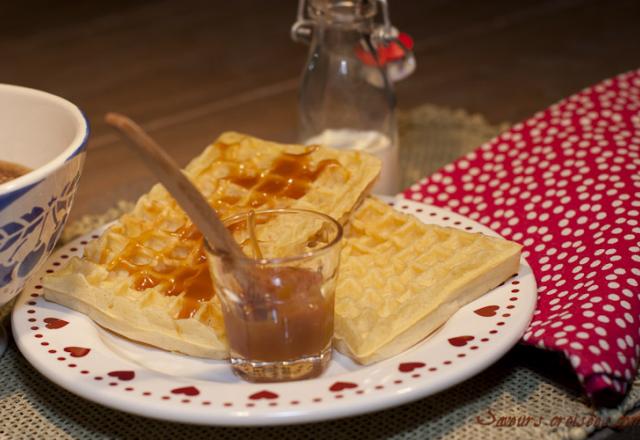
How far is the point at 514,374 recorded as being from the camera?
1.05 m

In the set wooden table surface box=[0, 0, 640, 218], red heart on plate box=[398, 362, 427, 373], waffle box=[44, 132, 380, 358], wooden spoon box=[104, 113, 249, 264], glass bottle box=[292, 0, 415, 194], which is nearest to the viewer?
wooden spoon box=[104, 113, 249, 264]

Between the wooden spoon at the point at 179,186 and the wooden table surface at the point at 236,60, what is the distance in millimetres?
658

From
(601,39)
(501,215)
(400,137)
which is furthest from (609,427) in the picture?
(601,39)

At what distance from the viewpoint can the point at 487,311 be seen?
1035mm

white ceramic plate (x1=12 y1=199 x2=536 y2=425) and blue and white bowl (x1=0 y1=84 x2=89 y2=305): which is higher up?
blue and white bowl (x1=0 y1=84 x2=89 y2=305)

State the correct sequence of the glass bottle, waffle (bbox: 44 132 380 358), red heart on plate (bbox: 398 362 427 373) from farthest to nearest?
the glass bottle → waffle (bbox: 44 132 380 358) → red heart on plate (bbox: 398 362 427 373)

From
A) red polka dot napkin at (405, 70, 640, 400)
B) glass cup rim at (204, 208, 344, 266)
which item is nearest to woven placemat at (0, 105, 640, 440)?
red polka dot napkin at (405, 70, 640, 400)

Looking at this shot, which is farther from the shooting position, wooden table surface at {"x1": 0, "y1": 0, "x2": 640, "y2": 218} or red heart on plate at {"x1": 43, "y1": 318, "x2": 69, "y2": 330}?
wooden table surface at {"x1": 0, "y1": 0, "x2": 640, "y2": 218}

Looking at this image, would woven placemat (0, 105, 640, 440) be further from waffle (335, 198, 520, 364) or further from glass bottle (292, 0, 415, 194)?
glass bottle (292, 0, 415, 194)

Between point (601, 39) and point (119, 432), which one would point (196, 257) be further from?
point (601, 39)

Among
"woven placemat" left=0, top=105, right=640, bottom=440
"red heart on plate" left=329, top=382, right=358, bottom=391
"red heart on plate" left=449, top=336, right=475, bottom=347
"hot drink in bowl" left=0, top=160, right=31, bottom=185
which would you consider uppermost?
"hot drink in bowl" left=0, top=160, right=31, bottom=185

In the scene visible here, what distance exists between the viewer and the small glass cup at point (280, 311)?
950 millimetres

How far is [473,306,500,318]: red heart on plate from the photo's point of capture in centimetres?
103

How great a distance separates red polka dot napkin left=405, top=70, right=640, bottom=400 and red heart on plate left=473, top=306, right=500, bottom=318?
0.04 m
